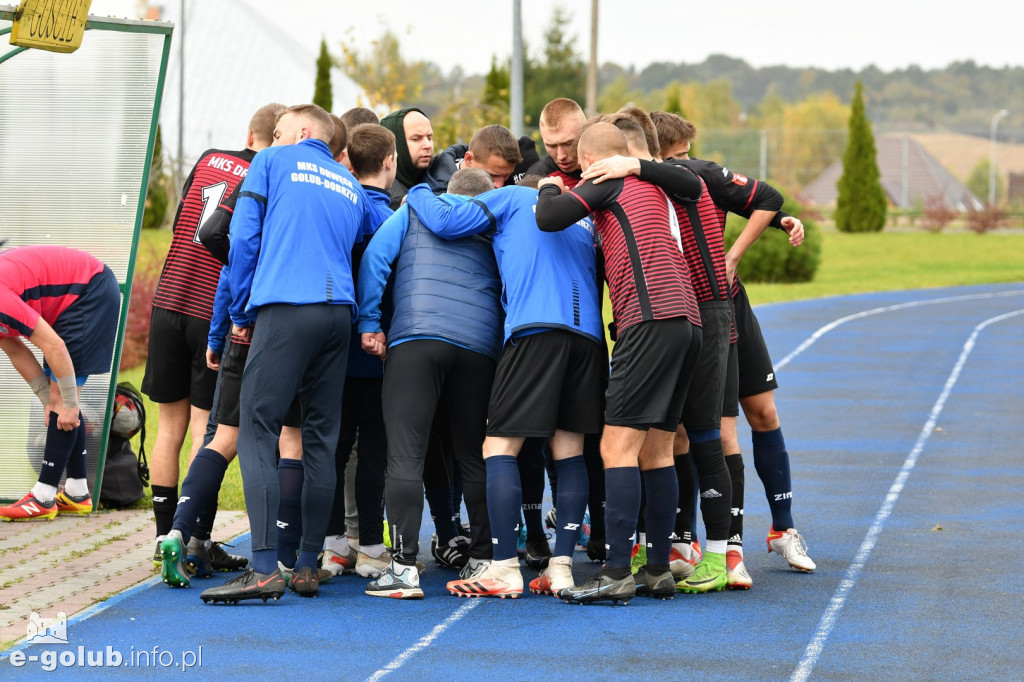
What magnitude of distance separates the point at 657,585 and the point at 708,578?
0.29 metres

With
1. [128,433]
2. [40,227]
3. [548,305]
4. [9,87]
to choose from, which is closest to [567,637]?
[548,305]

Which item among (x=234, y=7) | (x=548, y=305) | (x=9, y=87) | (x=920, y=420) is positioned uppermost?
(x=234, y=7)

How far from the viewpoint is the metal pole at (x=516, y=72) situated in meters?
18.6

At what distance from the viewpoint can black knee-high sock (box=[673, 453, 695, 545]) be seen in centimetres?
650

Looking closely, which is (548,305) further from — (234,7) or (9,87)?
(234,7)

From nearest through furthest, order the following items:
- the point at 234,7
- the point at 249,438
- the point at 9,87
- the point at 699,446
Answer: the point at 249,438 < the point at 699,446 < the point at 9,87 < the point at 234,7

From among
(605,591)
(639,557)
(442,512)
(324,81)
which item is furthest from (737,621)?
(324,81)

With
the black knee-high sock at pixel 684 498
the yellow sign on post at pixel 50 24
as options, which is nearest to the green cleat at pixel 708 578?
the black knee-high sock at pixel 684 498

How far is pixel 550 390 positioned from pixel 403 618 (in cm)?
117

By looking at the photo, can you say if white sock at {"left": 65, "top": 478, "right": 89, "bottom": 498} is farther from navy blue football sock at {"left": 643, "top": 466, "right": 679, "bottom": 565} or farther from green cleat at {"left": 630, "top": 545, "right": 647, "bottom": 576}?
navy blue football sock at {"left": 643, "top": 466, "right": 679, "bottom": 565}

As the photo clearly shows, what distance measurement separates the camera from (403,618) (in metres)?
5.73

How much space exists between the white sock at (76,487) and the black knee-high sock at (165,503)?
1.40 m

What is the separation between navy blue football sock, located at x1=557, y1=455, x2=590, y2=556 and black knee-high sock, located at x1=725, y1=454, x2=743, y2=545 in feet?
2.42

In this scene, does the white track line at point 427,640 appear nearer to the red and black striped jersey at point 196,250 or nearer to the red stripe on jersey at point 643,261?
the red stripe on jersey at point 643,261
